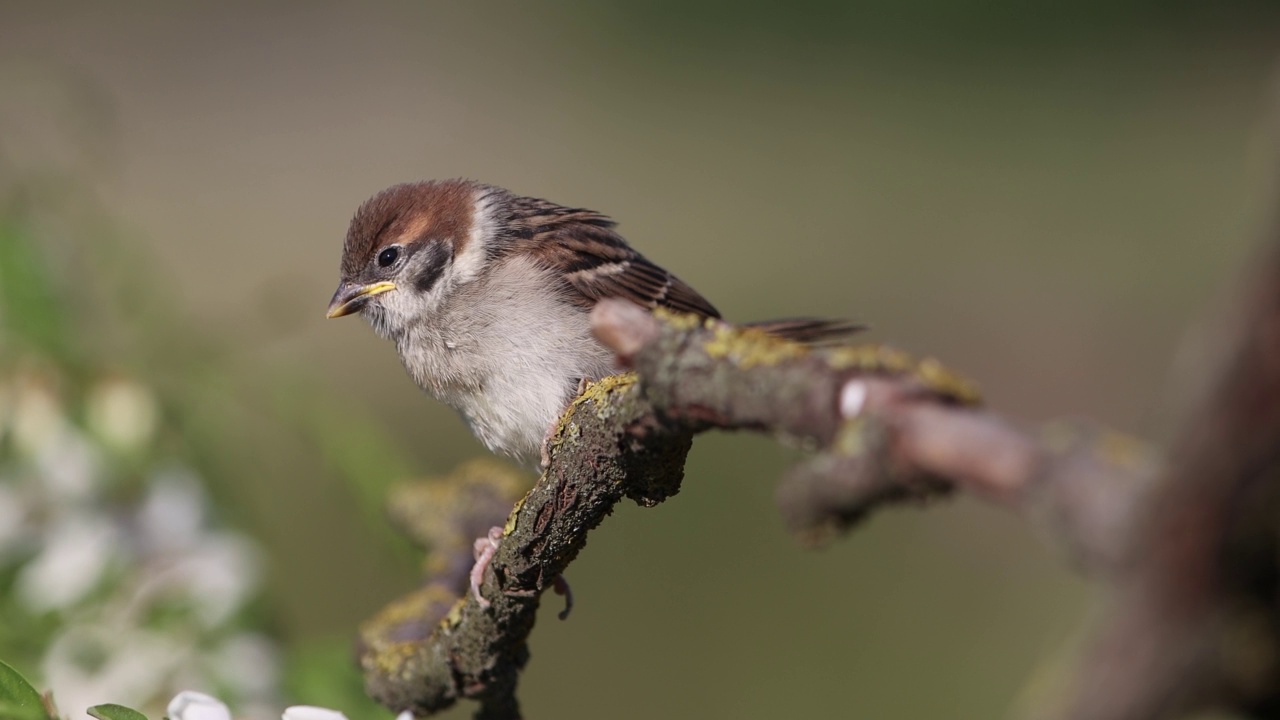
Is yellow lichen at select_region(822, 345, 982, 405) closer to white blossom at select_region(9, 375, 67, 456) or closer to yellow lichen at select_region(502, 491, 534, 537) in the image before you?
yellow lichen at select_region(502, 491, 534, 537)

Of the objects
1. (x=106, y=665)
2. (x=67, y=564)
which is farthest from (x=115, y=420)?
(x=106, y=665)

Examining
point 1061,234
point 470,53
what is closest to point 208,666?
point 1061,234

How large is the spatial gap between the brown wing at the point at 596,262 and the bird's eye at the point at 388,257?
9.4 inches

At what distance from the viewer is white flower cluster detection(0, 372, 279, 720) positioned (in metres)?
1.68

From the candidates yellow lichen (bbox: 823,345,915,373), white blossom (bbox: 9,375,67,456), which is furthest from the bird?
yellow lichen (bbox: 823,345,915,373)

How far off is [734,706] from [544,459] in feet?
10.8

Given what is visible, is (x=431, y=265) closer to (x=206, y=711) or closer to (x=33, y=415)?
(x=33, y=415)

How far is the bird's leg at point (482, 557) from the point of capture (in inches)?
59.4

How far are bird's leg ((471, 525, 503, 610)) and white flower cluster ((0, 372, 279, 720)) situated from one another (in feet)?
1.04

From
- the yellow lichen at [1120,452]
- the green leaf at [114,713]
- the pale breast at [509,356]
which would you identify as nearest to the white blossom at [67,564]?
the pale breast at [509,356]

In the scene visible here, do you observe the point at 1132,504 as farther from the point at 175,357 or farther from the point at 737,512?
the point at 737,512

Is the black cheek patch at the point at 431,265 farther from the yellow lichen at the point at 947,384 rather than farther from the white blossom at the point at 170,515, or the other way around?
the yellow lichen at the point at 947,384

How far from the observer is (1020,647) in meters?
5.46

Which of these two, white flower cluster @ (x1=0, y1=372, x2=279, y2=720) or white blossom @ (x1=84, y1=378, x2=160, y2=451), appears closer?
white flower cluster @ (x1=0, y1=372, x2=279, y2=720)
